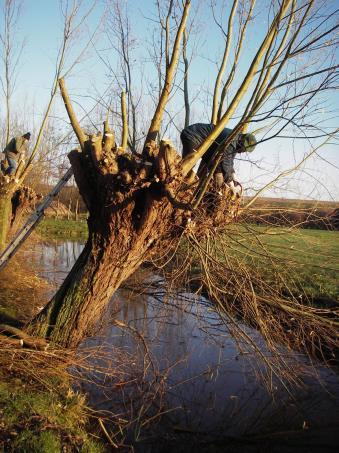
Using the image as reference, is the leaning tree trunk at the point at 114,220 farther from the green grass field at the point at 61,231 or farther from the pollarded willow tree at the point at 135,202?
the green grass field at the point at 61,231

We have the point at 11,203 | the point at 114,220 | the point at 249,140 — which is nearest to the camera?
the point at 114,220

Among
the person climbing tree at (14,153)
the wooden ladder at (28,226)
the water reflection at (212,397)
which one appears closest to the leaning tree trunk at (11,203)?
the person climbing tree at (14,153)

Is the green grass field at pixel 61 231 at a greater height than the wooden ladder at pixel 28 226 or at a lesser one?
lesser

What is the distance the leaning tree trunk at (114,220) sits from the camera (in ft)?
14.0

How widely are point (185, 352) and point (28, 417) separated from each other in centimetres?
345

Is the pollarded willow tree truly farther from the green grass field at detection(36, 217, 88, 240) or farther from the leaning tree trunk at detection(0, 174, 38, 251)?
the green grass field at detection(36, 217, 88, 240)

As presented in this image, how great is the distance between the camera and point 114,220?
14.7 feet

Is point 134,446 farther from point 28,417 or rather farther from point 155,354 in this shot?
point 155,354

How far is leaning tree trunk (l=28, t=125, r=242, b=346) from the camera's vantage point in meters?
4.27

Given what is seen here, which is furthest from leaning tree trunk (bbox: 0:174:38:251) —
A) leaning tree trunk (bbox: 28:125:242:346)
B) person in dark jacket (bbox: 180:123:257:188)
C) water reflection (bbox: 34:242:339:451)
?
person in dark jacket (bbox: 180:123:257:188)

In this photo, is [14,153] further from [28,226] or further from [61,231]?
[61,231]

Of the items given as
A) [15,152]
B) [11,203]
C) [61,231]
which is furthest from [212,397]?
[61,231]

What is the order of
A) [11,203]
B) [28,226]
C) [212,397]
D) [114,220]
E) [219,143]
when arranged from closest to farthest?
[114,220] → [219,143] → [28,226] → [212,397] → [11,203]

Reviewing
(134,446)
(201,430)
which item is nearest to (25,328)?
(134,446)
